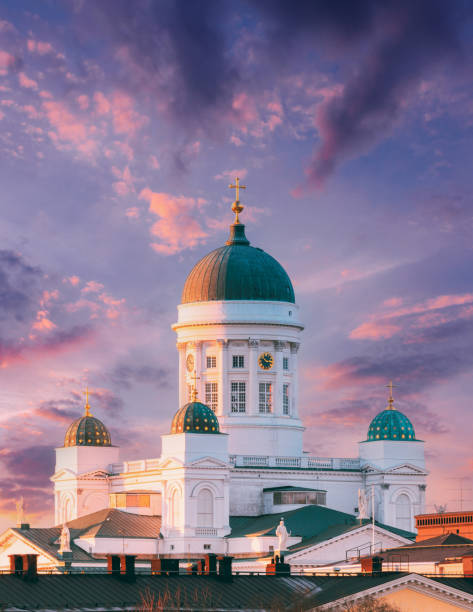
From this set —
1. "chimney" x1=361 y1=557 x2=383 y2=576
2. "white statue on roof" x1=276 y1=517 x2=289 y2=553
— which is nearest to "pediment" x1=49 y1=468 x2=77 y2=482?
"white statue on roof" x1=276 y1=517 x2=289 y2=553

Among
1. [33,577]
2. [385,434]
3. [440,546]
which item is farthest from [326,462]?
[33,577]

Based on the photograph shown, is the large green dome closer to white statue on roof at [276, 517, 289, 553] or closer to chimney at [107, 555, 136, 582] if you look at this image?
white statue on roof at [276, 517, 289, 553]

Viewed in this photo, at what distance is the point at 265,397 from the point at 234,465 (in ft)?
30.2

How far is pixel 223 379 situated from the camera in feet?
504

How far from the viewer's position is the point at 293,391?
157m

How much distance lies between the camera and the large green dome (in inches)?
6107

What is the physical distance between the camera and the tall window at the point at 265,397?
15462 cm

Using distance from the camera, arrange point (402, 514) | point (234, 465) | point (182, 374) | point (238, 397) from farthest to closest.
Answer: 1. point (182, 374)
2. point (238, 397)
3. point (402, 514)
4. point (234, 465)

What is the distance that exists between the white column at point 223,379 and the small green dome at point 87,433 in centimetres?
1116

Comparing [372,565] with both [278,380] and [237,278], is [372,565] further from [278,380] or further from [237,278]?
[237,278]

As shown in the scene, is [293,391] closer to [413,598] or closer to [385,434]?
[385,434]

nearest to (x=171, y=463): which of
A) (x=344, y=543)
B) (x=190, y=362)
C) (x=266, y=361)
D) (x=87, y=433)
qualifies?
(x=344, y=543)

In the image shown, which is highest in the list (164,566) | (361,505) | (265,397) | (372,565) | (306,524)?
(265,397)

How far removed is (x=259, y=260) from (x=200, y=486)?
24.5m
